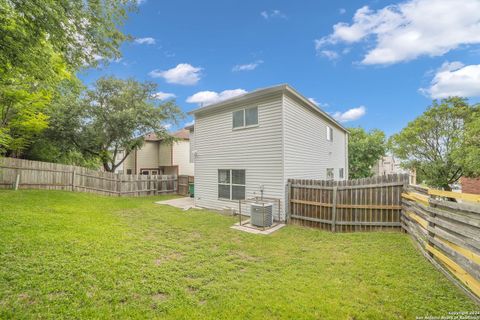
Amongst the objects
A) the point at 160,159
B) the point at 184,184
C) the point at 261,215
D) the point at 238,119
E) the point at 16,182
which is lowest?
the point at 261,215

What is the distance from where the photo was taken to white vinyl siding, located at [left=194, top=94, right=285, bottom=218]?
848cm

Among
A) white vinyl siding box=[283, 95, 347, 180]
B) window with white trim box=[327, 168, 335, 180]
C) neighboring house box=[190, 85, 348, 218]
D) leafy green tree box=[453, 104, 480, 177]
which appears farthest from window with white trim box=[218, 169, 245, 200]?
leafy green tree box=[453, 104, 480, 177]

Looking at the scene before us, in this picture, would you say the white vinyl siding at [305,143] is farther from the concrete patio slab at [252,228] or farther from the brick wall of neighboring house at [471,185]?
the brick wall of neighboring house at [471,185]

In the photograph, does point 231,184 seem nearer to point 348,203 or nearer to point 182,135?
point 348,203

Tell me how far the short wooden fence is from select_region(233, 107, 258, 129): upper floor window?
810cm

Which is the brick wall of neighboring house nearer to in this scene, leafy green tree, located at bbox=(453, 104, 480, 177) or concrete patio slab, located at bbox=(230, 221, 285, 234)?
leafy green tree, located at bbox=(453, 104, 480, 177)

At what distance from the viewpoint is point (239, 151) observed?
9594 millimetres

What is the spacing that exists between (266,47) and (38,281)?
570 inches

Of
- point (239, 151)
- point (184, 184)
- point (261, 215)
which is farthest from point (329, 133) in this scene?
point (184, 184)

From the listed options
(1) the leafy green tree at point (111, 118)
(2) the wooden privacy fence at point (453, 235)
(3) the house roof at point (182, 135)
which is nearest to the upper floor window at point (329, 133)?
(2) the wooden privacy fence at point (453, 235)

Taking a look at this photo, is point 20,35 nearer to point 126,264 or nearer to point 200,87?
point 126,264

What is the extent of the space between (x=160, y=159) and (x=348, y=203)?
18.9 m

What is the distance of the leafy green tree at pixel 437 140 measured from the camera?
12.5 m

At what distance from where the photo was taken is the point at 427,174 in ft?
44.6
